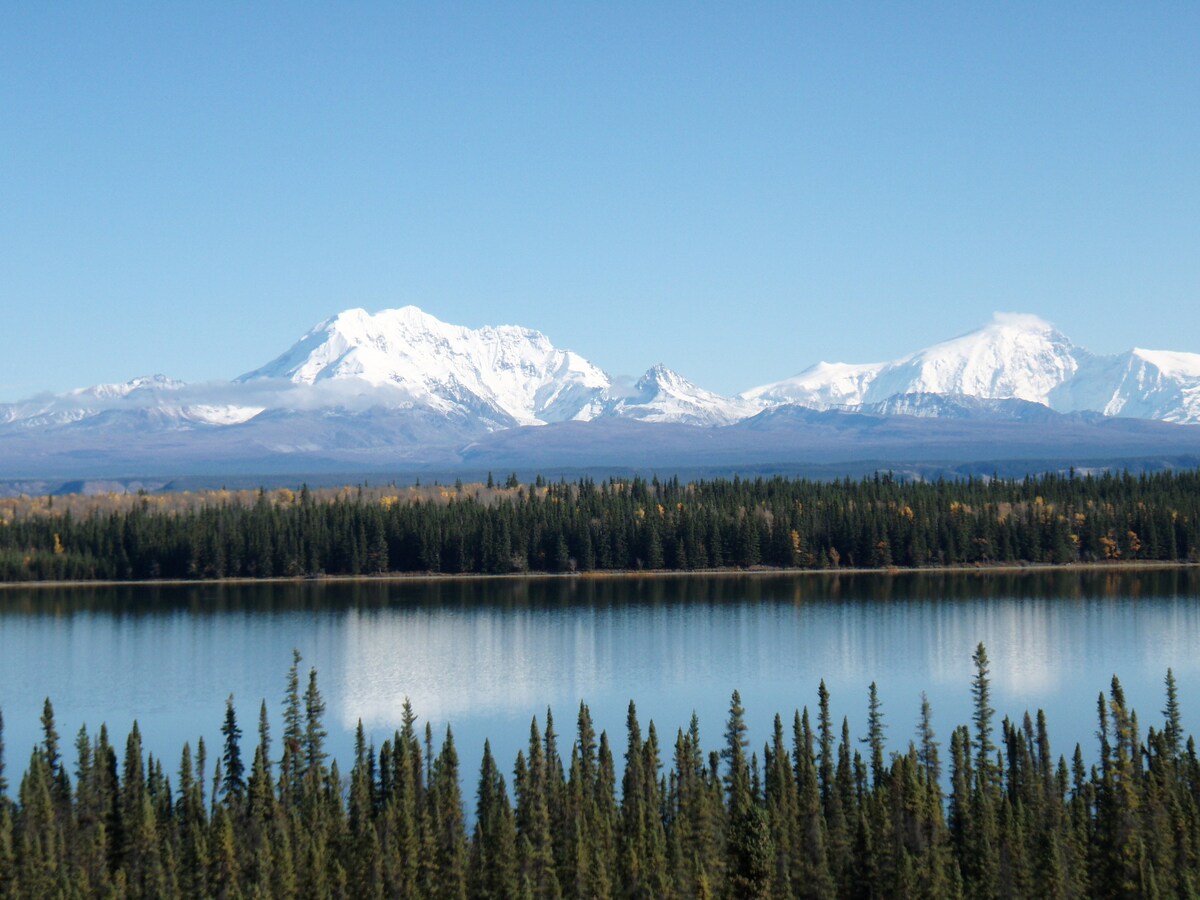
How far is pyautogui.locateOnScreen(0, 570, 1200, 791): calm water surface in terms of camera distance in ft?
287

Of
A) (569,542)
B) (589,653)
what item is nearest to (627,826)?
(589,653)

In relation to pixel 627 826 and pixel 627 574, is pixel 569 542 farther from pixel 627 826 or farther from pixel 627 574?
pixel 627 826

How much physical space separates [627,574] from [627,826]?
128 metres

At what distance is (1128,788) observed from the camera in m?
61.7

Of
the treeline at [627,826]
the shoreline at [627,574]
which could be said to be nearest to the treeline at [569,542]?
the shoreline at [627,574]

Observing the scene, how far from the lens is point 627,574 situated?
7421 inches

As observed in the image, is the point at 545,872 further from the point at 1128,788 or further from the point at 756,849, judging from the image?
the point at 1128,788

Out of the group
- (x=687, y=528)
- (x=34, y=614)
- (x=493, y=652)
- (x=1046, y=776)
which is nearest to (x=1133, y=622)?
(x=493, y=652)

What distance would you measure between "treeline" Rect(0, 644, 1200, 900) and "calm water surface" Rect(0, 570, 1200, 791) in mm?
7908

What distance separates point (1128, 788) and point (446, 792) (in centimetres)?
2493

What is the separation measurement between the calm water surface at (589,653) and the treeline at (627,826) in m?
7.91

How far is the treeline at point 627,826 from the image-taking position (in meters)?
55.9

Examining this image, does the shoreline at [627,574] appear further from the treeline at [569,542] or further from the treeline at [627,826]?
the treeline at [627,826]

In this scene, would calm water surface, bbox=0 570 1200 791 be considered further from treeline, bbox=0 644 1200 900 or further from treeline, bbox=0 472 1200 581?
treeline, bbox=0 472 1200 581
